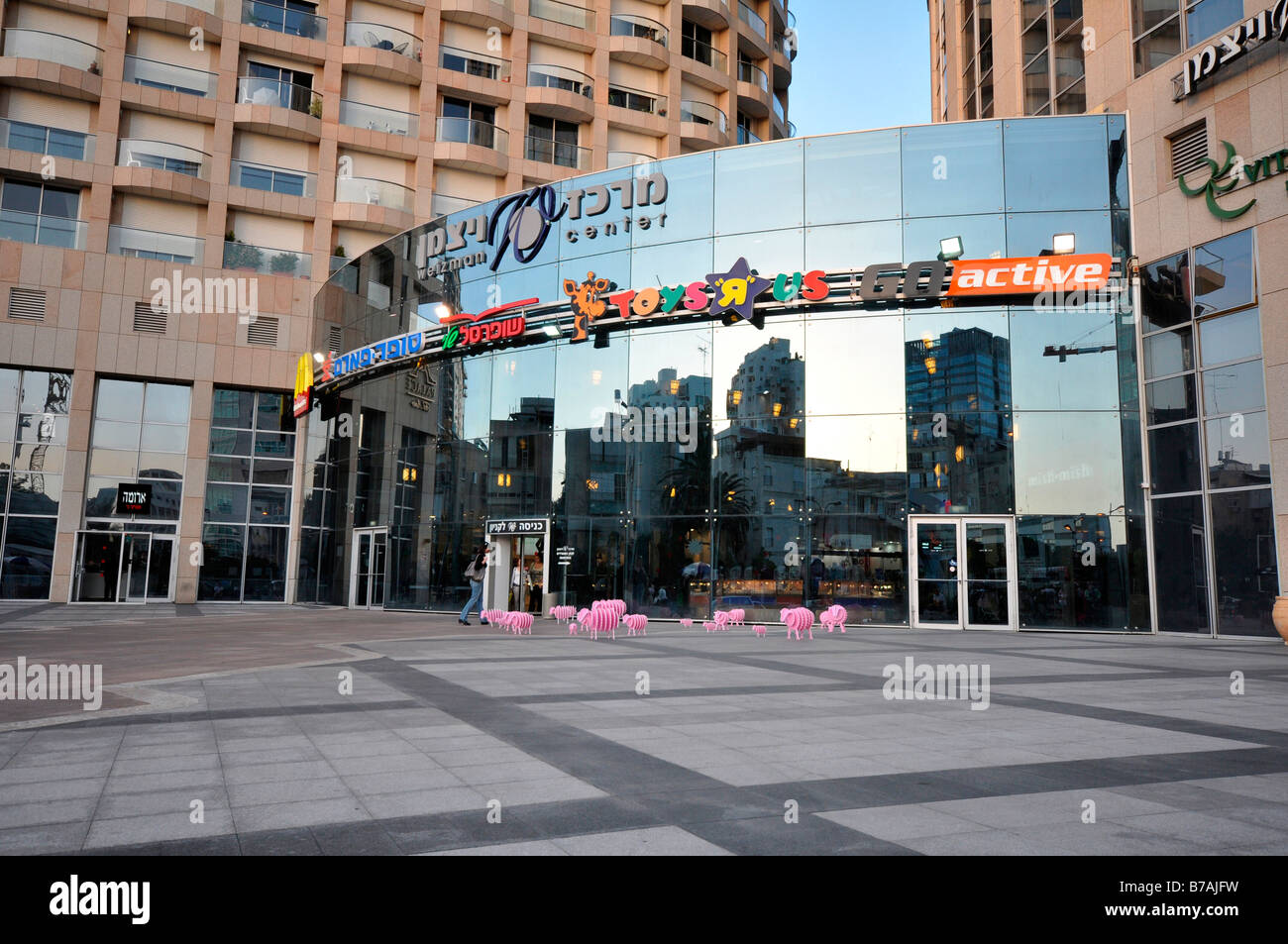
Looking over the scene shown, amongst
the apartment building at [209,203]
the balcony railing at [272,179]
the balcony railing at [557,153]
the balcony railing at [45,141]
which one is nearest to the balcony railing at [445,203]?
the apartment building at [209,203]

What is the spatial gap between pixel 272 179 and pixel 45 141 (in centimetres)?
711

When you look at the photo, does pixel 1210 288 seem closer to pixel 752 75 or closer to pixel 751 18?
pixel 752 75

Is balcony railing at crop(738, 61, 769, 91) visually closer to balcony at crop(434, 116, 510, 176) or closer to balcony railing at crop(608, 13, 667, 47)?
balcony railing at crop(608, 13, 667, 47)

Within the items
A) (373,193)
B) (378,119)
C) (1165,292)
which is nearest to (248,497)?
(373,193)

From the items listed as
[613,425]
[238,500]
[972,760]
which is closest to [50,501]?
[238,500]

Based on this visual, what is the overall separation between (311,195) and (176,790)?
3209cm

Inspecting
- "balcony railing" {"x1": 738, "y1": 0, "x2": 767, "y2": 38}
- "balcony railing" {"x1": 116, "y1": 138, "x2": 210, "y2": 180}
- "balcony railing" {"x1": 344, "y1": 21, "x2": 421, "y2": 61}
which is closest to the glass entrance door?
"balcony railing" {"x1": 116, "y1": 138, "x2": 210, "y2": 180}

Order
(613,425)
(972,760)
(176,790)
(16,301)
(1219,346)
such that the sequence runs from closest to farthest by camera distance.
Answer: (176,790) → (972,760) → (1219,346) → (613,425) → (16,301)

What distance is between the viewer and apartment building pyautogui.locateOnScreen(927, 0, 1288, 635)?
18109mm

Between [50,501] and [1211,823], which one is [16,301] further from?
[1211,823]

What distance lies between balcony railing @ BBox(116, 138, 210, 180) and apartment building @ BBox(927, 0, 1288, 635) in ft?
88.2

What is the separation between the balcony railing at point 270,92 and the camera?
33.0 metres

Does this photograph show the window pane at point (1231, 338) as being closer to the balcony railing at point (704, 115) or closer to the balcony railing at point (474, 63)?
the balcony railing at point (704, 115)
